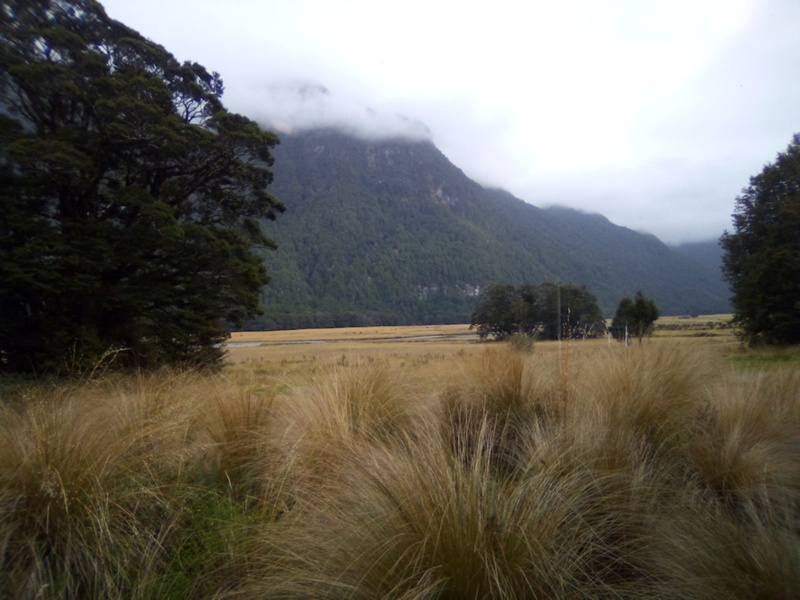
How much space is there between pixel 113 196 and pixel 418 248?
6487 cm

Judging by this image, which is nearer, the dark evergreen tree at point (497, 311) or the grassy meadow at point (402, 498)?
the grassy meadow at point (402, 498)

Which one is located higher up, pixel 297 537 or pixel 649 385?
pixel 649 385

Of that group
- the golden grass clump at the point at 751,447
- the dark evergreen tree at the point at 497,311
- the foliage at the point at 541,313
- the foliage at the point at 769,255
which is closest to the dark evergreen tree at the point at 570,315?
the foliage at the point at 541,313

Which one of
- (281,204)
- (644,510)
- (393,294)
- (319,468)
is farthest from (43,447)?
(393,294)

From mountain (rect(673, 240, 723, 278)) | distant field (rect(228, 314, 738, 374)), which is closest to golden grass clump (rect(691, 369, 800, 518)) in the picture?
distant field (rect(228, 314, 738, 374))

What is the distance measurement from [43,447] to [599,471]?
9.71 feet

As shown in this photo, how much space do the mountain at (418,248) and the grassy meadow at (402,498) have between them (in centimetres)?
648

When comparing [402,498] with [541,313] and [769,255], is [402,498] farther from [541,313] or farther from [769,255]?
[769,255]

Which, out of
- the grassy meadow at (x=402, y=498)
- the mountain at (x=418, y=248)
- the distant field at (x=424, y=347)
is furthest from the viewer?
the mountain at (x=418, y=248)

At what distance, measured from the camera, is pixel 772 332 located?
18.9 metres

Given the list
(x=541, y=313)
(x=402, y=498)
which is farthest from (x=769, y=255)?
(x=402, y=498)

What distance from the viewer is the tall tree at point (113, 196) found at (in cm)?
1258

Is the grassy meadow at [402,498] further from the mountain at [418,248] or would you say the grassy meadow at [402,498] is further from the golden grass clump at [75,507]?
the mountain at [418,248]

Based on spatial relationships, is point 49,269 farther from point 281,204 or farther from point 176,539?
point 176,539
